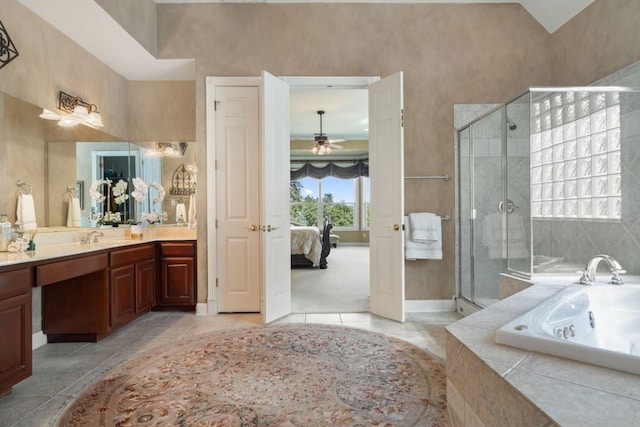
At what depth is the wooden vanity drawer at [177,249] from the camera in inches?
147

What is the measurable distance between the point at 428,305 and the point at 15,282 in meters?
3.45

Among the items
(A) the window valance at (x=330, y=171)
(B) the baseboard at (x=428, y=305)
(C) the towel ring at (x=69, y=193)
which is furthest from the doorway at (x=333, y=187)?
(C) the towel ring at (x=69, y=193)

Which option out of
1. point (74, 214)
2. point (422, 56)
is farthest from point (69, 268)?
point (422, 56)

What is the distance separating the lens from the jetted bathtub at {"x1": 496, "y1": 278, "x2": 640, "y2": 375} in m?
1.17

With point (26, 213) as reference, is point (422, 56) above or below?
above

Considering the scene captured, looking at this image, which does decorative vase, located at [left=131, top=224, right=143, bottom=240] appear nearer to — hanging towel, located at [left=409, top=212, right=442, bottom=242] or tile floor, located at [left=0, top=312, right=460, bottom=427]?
tile floor, located at [left=0, top=312, right=460, bottom=427]

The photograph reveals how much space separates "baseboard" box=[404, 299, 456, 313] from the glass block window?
53.0 inches

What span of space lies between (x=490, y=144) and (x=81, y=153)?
12.9 ft

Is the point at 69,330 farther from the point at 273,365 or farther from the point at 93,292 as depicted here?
the point at 273,365

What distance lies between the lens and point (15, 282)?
6.68ft

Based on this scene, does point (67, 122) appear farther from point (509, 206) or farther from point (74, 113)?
point (509, 206)

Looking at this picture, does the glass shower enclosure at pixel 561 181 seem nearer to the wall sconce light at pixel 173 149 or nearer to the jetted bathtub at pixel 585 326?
the jetted bathtub at pixel 585 326

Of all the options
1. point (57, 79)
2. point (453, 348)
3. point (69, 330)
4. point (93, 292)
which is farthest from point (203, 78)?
point (453, 348)

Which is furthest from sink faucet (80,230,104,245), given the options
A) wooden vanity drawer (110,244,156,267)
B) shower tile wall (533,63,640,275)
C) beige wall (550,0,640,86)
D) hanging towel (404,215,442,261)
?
beige wall (550,0,640,86)
